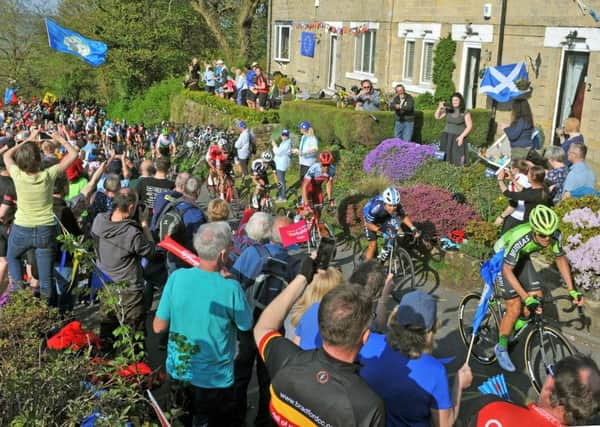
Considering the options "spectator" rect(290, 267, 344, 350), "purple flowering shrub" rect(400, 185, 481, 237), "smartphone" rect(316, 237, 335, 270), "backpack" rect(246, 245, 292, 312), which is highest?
"smartphone" rect(316, 237, 335, 270)

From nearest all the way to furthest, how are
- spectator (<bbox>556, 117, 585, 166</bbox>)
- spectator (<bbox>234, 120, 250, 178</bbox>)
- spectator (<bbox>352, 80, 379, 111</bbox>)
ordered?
spectator (<bbox>556, 117, 585, 166</bbox>)
spectator (<bbox>234, 120, 250, 178</bbox>)
spectator (<bbox>352, 80, 379, 111</bbox>)

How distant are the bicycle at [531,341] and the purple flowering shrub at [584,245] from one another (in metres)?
1.58

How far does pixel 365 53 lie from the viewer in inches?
993

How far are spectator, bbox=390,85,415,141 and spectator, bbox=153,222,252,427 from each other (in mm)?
11251

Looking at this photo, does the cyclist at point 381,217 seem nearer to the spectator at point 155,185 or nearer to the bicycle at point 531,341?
the bicycle at point 531,341

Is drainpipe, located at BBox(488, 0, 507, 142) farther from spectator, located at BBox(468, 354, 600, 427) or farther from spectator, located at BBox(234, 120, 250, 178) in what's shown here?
spectator, located at BBox(468, 354, 600, 427)

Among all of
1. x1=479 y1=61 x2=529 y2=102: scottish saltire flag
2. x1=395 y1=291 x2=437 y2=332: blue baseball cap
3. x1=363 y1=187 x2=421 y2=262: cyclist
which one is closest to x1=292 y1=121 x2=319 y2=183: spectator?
x1=363 y1=187 x2=421 y2=262: cyclist

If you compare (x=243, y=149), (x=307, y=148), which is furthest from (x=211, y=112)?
(x=307, y=148)

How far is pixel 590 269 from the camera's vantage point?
310 inches

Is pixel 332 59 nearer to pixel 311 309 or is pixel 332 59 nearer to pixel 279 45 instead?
pixel 279 45

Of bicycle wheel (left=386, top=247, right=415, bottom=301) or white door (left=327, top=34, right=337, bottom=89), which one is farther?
white door (left=327, top=34, right=337, bottom=89)

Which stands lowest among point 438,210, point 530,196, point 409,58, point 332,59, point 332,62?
point 438,210

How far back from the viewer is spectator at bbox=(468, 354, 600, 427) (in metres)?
3.19

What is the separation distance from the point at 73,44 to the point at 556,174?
43.6 ft
